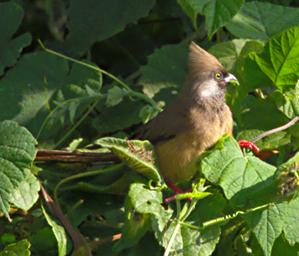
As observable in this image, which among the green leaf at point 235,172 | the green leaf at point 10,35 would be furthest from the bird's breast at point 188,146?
the green leaf at point 10,35

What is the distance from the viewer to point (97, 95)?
5.19 metres

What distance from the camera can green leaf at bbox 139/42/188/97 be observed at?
5.61 m

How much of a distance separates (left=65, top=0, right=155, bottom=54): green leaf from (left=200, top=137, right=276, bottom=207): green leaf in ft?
5.04

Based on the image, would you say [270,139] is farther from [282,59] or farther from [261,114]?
[282,59]

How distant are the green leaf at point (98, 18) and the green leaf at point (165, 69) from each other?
25 centimetres

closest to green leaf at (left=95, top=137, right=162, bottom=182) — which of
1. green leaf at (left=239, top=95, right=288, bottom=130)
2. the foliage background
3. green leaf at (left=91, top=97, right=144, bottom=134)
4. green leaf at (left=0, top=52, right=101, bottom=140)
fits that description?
the foliage background

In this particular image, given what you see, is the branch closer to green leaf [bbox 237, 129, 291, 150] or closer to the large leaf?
green leaf [bbox 237, 129, 291, 150]

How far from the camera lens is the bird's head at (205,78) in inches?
206

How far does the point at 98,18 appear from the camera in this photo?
5848 millimetres

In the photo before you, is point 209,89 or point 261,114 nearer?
point 261,114

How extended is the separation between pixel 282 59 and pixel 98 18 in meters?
1.48

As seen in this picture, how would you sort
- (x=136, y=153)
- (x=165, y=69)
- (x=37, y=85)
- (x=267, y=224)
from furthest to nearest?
(x=165, y=69) < (x=37, y=85) < (x=136, y=153) < (x=267, y=224)

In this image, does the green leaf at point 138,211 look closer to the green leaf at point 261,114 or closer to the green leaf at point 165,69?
the green leaf at point 261,114

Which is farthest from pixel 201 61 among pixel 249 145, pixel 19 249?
pixel 19 249
